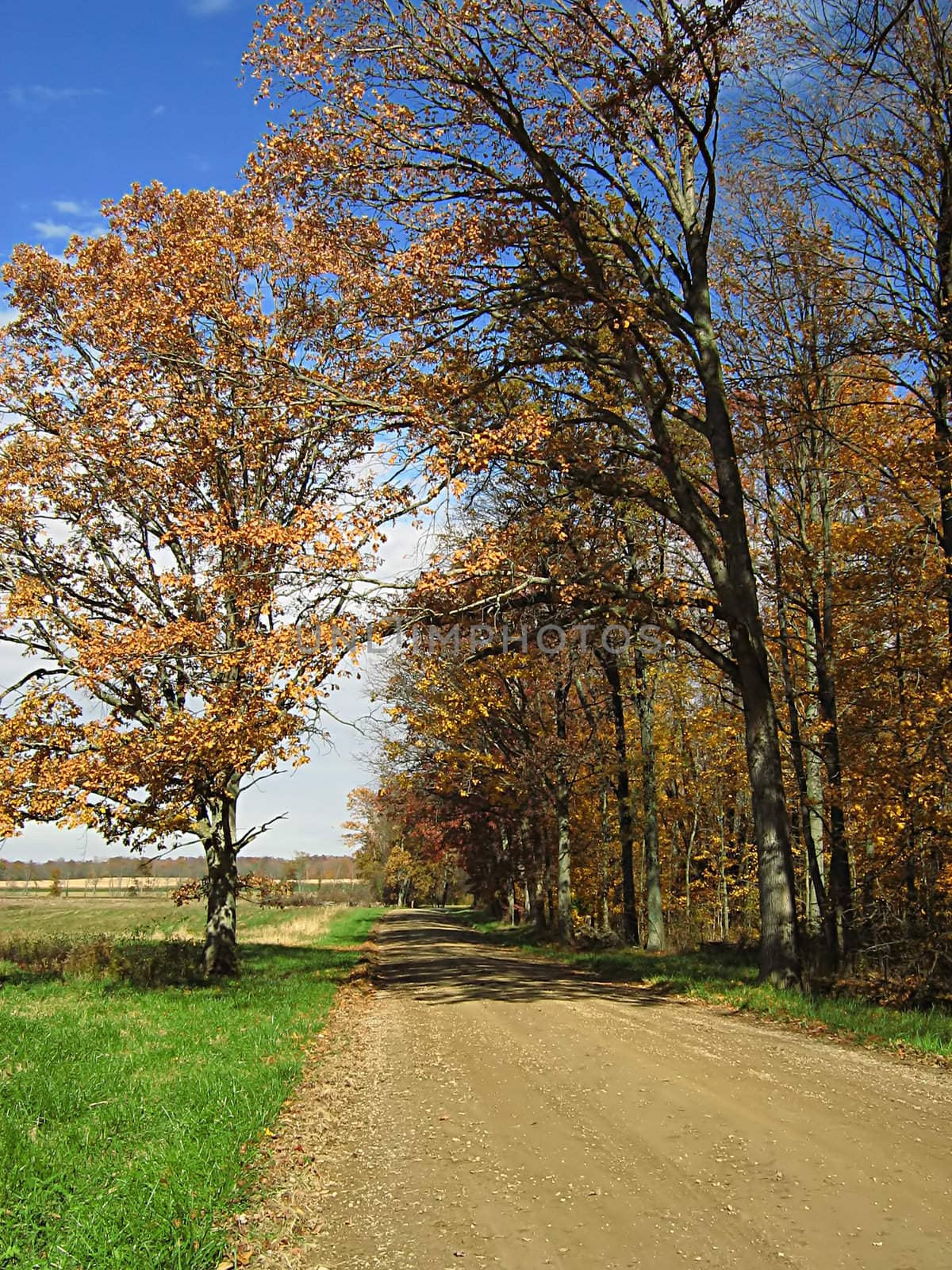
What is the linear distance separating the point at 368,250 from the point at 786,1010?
39.9 feet

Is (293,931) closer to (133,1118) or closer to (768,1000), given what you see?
(768,1000)

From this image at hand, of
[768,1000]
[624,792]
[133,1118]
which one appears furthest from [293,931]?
[133,1118]

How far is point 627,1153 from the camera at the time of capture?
5.26 metres

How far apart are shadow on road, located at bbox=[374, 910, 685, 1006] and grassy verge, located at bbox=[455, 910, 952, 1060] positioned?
557 millimetres

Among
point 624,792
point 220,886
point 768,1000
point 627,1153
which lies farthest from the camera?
point 624,792

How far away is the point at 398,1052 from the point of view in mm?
8969

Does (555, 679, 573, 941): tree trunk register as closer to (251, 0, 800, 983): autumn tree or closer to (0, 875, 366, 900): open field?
(251, 0, 800, 983): autumn tree

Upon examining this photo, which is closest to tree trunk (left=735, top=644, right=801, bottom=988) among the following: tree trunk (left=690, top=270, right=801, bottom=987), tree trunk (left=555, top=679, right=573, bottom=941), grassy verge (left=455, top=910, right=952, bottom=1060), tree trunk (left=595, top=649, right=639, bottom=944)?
tree trunk (left=690, top=270, right=801, bottom=987)

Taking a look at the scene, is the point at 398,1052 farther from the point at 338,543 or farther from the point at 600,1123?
the point at 338,543

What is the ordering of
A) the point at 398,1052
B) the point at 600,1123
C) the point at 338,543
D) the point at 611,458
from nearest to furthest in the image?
the point at 600,1123, the point at 398,1052, the point at 338,543, the point at 611,458

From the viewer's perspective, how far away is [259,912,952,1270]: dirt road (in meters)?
4.04

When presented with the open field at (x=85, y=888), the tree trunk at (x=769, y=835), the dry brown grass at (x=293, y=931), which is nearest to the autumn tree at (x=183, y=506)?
the tree trunk at (x=769, y=835)

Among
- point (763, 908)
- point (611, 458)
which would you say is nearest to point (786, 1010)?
point (763, 908)

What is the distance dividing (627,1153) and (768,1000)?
640 cm
